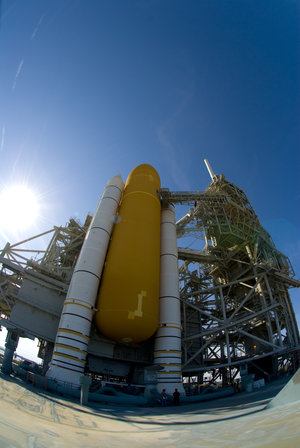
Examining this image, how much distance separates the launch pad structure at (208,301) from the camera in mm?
16703

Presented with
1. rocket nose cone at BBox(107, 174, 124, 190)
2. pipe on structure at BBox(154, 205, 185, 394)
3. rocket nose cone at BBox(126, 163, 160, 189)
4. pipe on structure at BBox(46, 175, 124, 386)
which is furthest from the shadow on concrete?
rocket nose cone at BBox(126, 163, 160, 189)

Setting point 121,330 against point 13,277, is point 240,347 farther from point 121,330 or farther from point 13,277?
point 13,277

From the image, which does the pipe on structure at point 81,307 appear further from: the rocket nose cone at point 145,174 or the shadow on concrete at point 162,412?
the rocket nose cone at point 145,174

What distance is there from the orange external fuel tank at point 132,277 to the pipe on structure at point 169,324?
1.17m

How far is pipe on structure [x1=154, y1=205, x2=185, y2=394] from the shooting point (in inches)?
560

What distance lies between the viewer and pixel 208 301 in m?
24.6

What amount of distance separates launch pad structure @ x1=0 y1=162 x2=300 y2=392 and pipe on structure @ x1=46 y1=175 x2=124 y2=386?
86.3 inches

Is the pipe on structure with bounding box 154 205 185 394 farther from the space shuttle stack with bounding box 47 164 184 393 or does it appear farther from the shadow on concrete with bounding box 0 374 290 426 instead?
the shadow on concrete with bounding box 0 374 290 426

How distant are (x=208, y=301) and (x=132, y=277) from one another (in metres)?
13.1

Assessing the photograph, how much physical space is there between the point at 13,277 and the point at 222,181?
2533 cm

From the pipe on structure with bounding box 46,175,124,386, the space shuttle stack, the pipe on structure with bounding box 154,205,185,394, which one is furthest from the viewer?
the pipe on structure with bounding box 154,205,185,394

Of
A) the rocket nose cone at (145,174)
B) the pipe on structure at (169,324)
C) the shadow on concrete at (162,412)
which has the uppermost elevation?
the rocket nose cone at (145,174)

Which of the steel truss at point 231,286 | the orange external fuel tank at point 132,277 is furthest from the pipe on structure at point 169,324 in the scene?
the steel truss at point 231,286

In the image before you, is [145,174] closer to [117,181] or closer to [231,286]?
[117,181]
